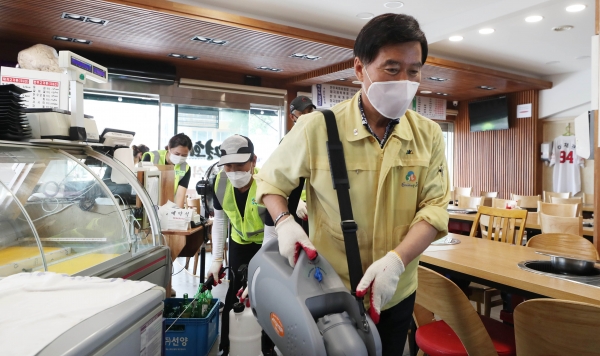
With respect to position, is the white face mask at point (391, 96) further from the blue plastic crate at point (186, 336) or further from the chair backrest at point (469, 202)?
the chair backrest at point (469, 202)

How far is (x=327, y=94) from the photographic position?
7.86m

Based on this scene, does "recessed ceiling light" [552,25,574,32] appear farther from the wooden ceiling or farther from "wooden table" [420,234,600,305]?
"wooden table" [420,234,600,305]

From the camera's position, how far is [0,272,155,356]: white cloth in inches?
31.3

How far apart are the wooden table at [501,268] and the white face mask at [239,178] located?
1.17 metres

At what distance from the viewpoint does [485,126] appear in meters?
9.21

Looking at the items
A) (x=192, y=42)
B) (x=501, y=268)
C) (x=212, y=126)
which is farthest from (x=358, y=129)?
(x=212, y=126)

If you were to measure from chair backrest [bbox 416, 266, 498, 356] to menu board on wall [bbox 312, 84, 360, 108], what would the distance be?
639cm

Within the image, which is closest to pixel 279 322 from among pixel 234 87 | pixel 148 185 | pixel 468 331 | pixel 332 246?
pixel 332 246

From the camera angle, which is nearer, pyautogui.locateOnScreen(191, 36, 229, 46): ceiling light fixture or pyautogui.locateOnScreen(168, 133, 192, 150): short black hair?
pyautogui.locateOnScreen(168, 133, 192, 150): short black hair

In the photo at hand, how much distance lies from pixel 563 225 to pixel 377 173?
3.22 metres

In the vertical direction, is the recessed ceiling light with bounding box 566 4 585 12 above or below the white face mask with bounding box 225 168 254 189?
above

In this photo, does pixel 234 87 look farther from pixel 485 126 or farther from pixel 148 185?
pixel 485 126

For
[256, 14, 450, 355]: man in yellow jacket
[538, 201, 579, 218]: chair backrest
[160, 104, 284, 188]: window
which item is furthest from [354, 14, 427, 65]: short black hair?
[160, 104, 284, 188]: window

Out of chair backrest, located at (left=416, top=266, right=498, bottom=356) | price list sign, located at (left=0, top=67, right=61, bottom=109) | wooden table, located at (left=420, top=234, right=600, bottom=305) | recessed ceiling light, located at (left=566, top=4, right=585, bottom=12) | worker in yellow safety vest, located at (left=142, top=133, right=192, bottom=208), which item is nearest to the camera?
chair backrest, located at (left=416, top=266, right=498, bottom=356)
